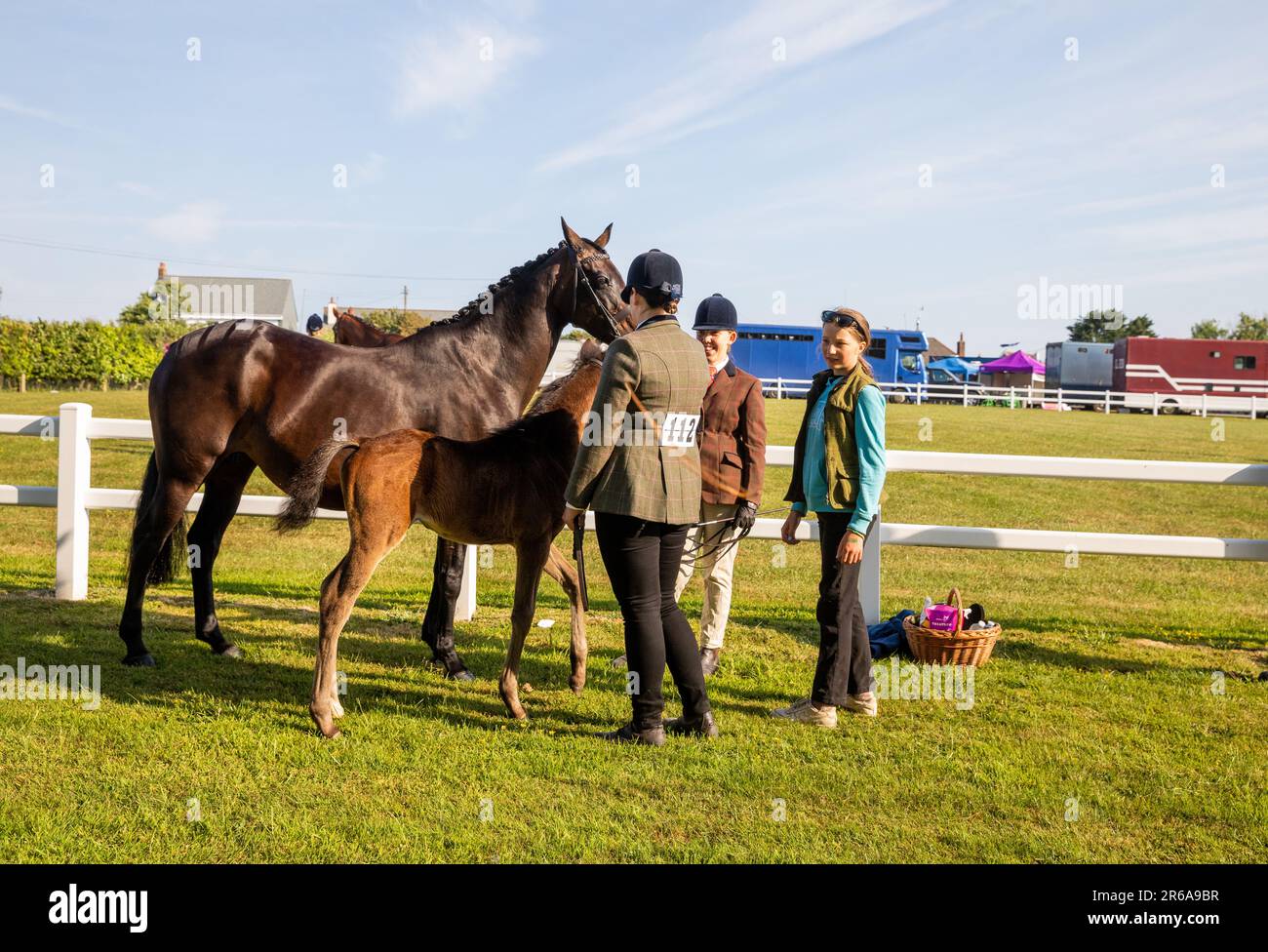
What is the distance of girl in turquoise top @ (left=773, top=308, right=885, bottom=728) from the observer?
5012 mm

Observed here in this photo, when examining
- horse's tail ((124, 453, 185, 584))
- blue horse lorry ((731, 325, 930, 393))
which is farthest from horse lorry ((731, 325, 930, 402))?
horse's tail ((124, 453, 185, 584))

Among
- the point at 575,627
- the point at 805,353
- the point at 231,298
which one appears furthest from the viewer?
the point at 231,298

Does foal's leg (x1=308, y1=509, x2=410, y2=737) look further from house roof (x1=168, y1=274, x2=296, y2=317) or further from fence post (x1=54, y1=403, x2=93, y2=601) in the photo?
house roof (x1=168, y1=274, x2=296, y2=317)

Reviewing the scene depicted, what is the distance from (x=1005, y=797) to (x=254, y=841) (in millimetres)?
3152

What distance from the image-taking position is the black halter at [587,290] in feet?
19.4

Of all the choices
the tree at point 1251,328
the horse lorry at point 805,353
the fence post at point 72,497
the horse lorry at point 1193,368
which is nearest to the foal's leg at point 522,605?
the fence post at point 72,497

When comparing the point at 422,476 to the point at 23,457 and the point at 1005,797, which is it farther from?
the point at 23,457

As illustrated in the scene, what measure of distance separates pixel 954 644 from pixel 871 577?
1003 millimetres

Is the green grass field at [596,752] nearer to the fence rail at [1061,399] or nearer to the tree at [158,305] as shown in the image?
the fence rail at [1061,399]

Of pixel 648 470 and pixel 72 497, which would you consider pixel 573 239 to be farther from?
pixel 72 497

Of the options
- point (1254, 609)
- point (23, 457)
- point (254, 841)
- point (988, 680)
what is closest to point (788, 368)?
point (23, 457)

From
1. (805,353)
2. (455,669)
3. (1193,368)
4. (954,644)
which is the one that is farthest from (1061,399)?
(455,669)

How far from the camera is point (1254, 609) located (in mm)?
8992

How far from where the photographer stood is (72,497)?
7.57 metres
